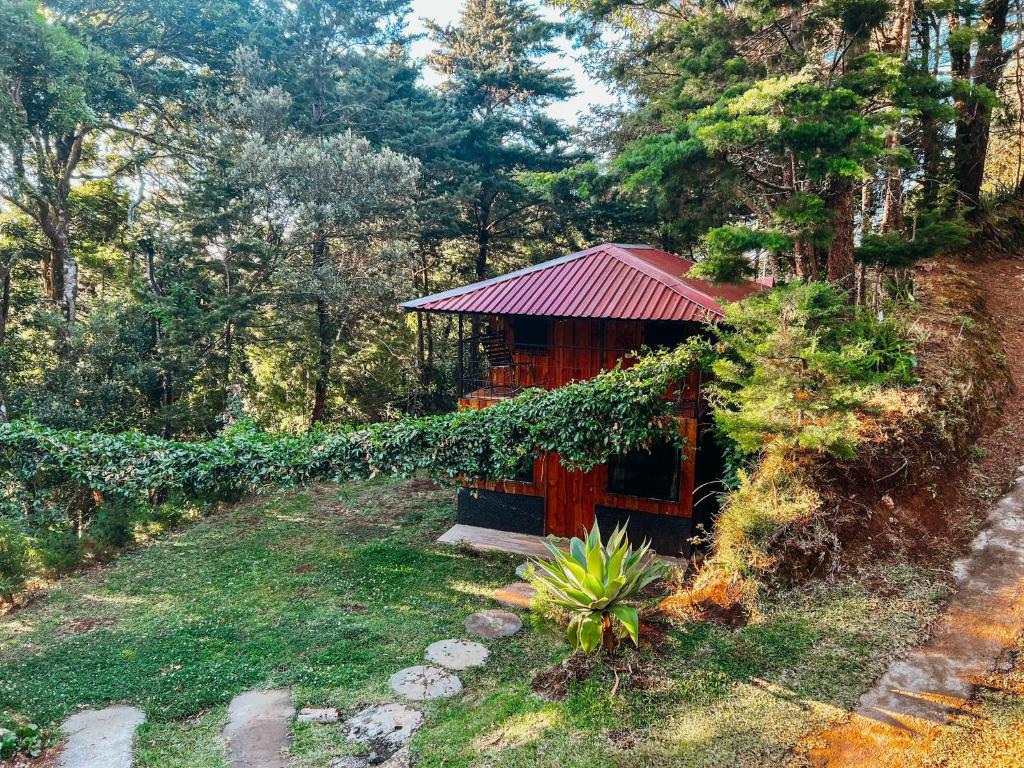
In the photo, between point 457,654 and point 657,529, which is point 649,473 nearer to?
point 657,529

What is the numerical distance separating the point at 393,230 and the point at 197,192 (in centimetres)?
438

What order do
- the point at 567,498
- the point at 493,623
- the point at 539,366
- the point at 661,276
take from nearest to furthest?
the point at 493,623 < the point at 661,276 < the point at 567,498 < the point at 539,366

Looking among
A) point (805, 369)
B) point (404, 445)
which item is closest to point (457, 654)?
point (404, 445)

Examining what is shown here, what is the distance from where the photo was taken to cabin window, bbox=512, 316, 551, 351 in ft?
34.3

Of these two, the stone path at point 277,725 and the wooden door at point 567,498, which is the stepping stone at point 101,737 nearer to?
the stone path at point 277,725

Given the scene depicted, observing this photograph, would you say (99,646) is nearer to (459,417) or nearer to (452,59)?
(459,417)

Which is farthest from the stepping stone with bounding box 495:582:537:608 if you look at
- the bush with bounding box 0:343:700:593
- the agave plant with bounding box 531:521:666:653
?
the agave plant with bounding box 531:521:666:653

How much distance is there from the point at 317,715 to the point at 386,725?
0.78 meters

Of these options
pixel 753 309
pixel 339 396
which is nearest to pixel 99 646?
pixel 753 309

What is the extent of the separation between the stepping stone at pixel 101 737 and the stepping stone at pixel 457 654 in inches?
114

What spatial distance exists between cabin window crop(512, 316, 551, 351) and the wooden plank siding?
92 mm

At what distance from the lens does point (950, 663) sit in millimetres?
4250

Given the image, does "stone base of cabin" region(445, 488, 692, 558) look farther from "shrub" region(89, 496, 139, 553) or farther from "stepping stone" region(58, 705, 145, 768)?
"shrub" region(89, 496, 139, 553)

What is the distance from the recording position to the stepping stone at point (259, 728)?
5.05 metres
